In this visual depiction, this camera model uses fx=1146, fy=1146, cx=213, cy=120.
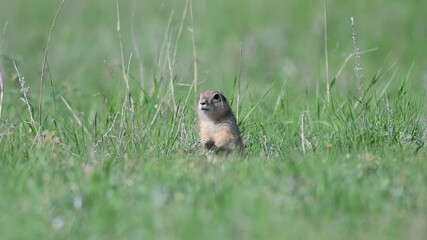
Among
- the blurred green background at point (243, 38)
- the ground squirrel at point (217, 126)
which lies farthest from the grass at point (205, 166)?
the blurred green background at point (243, 38)

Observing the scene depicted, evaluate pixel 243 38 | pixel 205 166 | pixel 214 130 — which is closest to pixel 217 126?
pixel 214 130

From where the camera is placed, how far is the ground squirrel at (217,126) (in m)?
8.32

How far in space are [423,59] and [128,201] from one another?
380 inches

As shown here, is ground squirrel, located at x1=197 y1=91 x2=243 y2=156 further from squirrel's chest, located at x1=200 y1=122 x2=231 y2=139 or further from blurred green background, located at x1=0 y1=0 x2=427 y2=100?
blurred green background, located at x1=0 y1=0 x2=427 y2=100

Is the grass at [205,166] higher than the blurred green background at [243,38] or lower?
higher

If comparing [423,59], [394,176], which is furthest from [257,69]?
[394,176]

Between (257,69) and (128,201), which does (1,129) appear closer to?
(128,201)

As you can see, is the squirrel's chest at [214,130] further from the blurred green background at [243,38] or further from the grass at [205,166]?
the blurred green background at [243,38]

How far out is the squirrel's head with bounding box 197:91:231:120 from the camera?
8.41 metres

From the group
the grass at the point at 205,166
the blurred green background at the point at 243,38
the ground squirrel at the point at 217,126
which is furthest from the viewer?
the blurred green background at the point at 243,38

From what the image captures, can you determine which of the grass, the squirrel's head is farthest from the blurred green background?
the squirrel's head

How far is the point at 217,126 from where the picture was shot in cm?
841

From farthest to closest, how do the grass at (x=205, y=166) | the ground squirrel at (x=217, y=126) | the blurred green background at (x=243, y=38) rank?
the blurred green background at (x=243, y=38), the ground squirrel at (x=217, y=126), the grass at (x=205, y=166)

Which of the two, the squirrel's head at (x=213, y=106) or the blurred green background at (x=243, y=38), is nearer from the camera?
the squirrel's head at (x=213, y=106)
